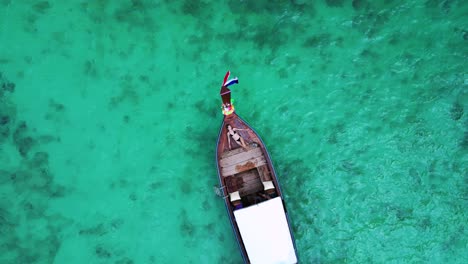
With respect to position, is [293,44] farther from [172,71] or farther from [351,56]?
[172,71]

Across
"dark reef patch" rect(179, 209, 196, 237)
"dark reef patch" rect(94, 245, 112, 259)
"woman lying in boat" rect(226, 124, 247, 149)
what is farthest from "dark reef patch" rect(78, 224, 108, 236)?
"woman lying in boat" rect(226, 124, 247, 149)

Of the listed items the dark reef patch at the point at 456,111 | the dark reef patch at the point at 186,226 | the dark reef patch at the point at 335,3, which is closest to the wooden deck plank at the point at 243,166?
the dark reef patch at the point at 186,226

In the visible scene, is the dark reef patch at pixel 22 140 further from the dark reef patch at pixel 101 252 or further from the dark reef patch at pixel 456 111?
the dark reef patch at pixel 456 111

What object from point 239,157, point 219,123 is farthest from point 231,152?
point 219,123

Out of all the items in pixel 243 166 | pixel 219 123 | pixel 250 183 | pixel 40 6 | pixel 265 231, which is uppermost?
pixel 40 6

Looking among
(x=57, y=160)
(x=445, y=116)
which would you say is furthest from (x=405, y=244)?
(x=57, y=160)

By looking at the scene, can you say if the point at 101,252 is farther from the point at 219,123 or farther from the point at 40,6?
the point at 40,6
